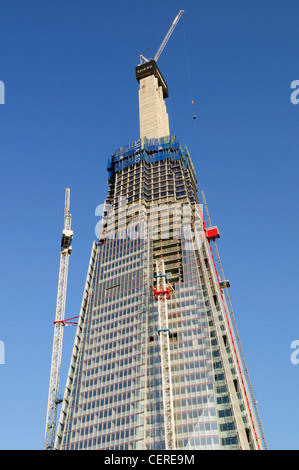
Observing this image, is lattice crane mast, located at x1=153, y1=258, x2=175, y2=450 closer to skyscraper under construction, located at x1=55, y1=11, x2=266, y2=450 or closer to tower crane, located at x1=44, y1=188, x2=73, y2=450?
skyscraper under construction, located at x1=55, y1=11, x2=266, y2=450

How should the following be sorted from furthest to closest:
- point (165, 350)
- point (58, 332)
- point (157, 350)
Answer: point (58, 332) < point (157, 350) < point (165, 350)

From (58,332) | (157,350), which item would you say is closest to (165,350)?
(157,350)

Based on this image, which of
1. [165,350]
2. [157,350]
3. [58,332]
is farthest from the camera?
[58,332]

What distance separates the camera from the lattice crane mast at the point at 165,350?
5153 inches

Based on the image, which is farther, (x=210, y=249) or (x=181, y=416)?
(x=210, y=249)

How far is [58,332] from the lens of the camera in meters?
179

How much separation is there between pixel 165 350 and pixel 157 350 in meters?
11.6

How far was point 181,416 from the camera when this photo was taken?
139625 millimetres

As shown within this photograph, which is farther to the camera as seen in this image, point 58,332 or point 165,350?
point 58,332

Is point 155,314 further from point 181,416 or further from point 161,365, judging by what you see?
point 181,416

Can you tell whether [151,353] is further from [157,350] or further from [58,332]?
[58,332]

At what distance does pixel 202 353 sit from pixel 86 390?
37.6 metres
